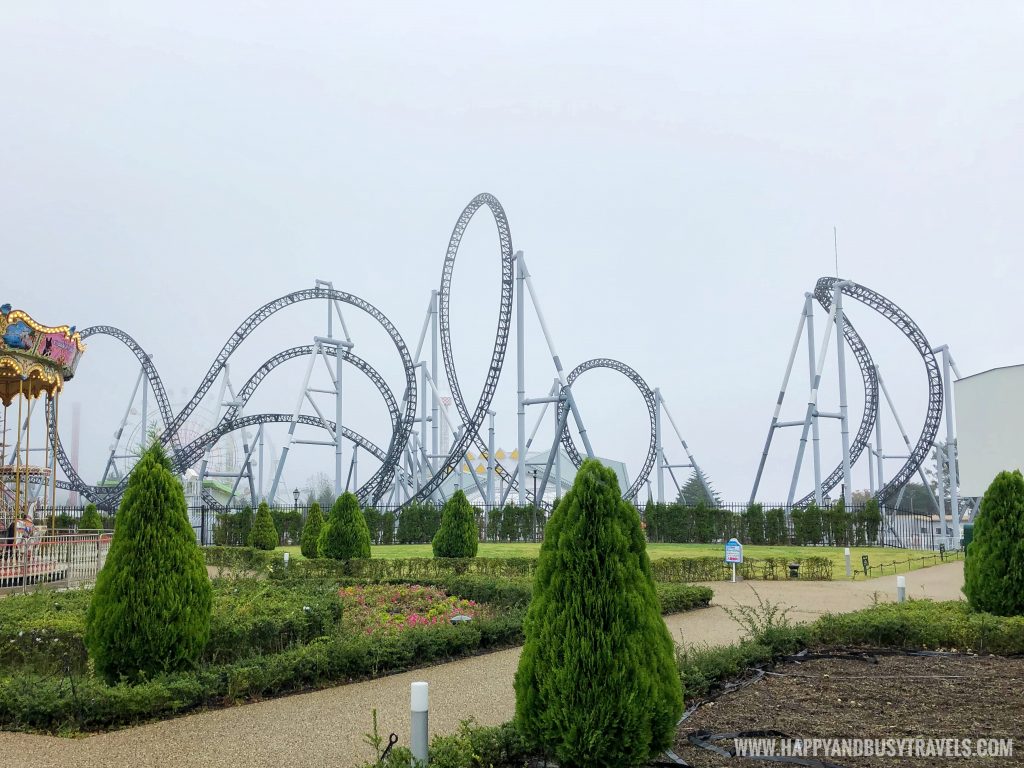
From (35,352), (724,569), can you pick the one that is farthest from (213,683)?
(724,569)

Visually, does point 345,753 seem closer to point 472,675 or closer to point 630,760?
point 630,760

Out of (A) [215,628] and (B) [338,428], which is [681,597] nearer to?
(A) [215,628]

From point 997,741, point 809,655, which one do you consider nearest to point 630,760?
point 997,741

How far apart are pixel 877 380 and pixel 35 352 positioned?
116ft

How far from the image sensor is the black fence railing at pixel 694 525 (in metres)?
31.4

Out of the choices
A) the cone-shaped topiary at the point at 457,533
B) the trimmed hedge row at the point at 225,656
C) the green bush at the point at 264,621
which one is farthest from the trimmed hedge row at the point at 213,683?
the cone-shaped topiary at the point at 457,533

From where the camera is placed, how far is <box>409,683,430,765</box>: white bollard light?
452cm

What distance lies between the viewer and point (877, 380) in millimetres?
39719

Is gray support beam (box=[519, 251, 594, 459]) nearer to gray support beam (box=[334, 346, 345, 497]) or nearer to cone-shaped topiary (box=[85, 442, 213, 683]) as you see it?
gray support beam (box=[334, 346, 345, 497])

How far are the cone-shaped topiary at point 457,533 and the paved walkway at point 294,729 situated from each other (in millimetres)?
9795

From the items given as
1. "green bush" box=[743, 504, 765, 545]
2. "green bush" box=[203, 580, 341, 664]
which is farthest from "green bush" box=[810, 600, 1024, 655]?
"green bush" box=[743, 504, 765, 545]

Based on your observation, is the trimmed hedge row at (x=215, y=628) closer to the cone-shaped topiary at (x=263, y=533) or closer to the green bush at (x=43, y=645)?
the green bush at (x=43, y=645)

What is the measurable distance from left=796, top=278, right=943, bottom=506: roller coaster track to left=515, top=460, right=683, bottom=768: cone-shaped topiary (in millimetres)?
31217

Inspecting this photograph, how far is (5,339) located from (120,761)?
15.0 metres
